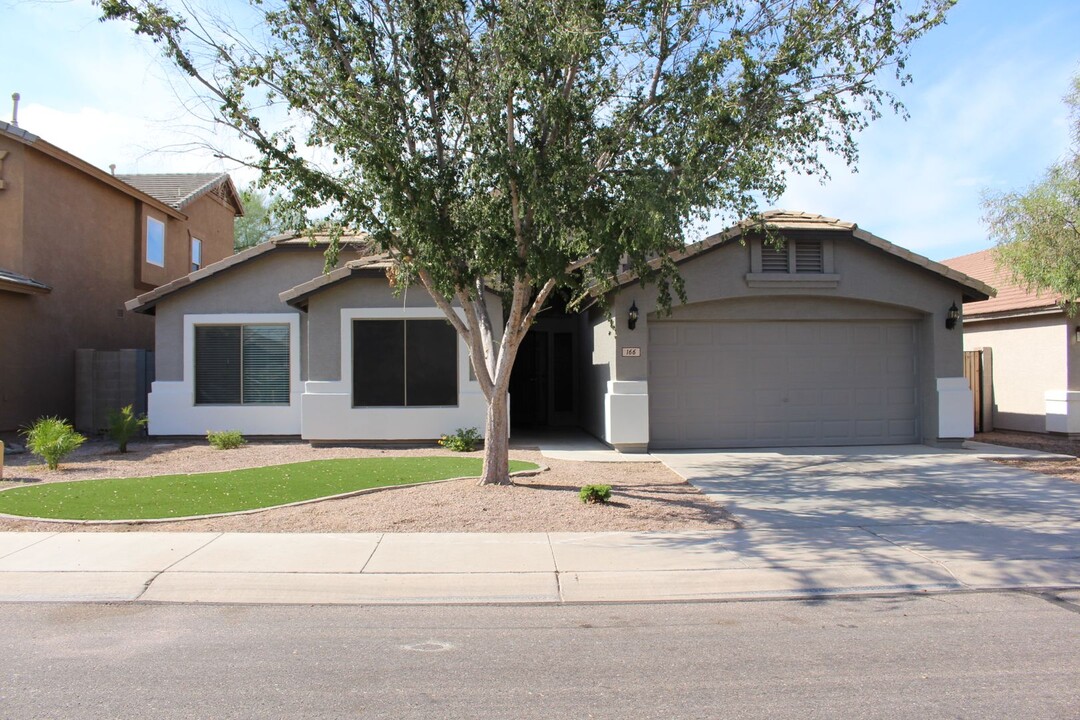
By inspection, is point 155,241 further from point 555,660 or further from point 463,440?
point 555,660

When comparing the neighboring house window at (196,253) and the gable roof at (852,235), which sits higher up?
the neighboring house window at (196,253)

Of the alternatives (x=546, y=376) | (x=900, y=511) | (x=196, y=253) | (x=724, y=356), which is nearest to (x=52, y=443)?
(x=546, y=376)

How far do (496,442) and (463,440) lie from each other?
438 centimetres

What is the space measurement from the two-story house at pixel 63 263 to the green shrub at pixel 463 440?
9.86m

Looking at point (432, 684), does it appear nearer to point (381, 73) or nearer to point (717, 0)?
point (381, 73)

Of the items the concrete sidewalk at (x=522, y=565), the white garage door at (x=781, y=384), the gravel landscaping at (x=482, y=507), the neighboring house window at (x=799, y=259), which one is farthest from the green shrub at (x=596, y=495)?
the neighboring house window at (x=799, y=259)

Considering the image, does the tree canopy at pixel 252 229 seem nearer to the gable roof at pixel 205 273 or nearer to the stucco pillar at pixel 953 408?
the gable roof at pixel 205 273

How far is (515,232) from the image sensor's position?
902 centimetres

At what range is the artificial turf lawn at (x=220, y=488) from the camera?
28.9ft

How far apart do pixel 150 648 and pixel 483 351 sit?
611 cm

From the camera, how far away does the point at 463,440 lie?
14086 millimetres

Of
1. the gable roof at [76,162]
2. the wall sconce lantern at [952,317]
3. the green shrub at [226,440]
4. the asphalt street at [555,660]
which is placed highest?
the gable roof at [76,162]

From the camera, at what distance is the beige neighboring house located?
15406mm

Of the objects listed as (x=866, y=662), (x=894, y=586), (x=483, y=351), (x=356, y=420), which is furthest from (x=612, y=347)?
(x=866, y=662)
